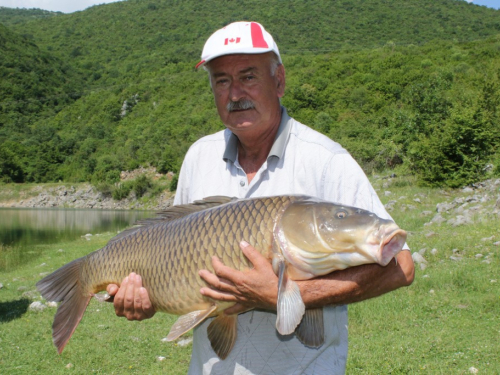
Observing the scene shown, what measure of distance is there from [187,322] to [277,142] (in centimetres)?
83

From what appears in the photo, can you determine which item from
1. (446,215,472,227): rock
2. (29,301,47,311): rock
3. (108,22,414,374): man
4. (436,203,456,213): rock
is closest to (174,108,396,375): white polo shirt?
(108,22,414,374): man

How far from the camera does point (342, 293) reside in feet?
5.74

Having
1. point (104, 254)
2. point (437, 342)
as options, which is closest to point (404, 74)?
point (437, 342)

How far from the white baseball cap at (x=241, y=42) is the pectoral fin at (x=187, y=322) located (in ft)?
3.59

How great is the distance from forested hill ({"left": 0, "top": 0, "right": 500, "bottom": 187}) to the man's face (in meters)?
14.6

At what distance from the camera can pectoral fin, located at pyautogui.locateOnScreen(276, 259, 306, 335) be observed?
5.26 feet

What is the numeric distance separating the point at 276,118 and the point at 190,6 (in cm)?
10794

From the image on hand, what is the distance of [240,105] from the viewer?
2217 millimetres

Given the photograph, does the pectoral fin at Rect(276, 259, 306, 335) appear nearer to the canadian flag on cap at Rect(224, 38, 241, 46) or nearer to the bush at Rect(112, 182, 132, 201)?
the canadian flag on cap at Rect(224, 38, 241, 46)

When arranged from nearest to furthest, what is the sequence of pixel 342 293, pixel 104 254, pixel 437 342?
pixel 342 293 → pixel 104 254 → pixel 437 342

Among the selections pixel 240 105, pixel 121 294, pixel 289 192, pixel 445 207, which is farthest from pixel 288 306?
pixel 445 207

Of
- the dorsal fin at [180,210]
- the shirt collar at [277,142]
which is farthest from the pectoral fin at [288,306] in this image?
the shirt collar at [277,142]

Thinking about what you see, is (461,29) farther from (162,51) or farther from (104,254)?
(104,254)

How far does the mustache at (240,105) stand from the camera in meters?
2.20
